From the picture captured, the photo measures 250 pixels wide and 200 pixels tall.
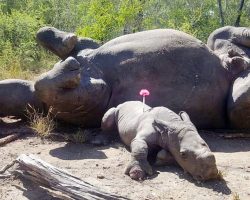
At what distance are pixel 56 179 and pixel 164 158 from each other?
1.09m

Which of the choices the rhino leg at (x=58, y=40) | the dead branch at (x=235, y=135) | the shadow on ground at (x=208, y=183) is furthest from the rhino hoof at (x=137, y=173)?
the rhino leg at (x=58, y=40)

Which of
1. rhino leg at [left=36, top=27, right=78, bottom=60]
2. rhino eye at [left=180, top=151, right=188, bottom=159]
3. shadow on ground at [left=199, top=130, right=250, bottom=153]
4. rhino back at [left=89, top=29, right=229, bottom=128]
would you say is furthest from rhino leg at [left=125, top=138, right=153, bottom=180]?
rhino leg at [left=36, top=27, right=78, bottom=60]

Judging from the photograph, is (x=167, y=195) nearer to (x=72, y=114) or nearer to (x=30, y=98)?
(x=72, y=114)

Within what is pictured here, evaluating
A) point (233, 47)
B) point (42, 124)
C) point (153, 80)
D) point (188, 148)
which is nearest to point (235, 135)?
point (153, 80)

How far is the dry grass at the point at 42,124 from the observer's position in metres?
5.04

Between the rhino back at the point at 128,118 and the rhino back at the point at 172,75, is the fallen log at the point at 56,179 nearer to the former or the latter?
the rhino back at the point at 128,118

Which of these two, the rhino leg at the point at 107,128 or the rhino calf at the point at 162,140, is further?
the rhino leg at the point at 107,128

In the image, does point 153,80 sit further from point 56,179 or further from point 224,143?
point 56,179

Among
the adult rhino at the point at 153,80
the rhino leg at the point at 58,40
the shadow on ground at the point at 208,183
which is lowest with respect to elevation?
the shadow on ground at the point at 208,183

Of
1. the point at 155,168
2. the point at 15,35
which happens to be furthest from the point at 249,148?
the point at 15,35

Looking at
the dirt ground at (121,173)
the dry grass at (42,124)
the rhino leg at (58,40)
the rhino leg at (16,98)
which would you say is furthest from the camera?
the rhino leg at (58,40)

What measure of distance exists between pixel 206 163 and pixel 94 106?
183 cm

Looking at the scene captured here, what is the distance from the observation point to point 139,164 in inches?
152

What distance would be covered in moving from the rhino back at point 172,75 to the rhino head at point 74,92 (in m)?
0.18
